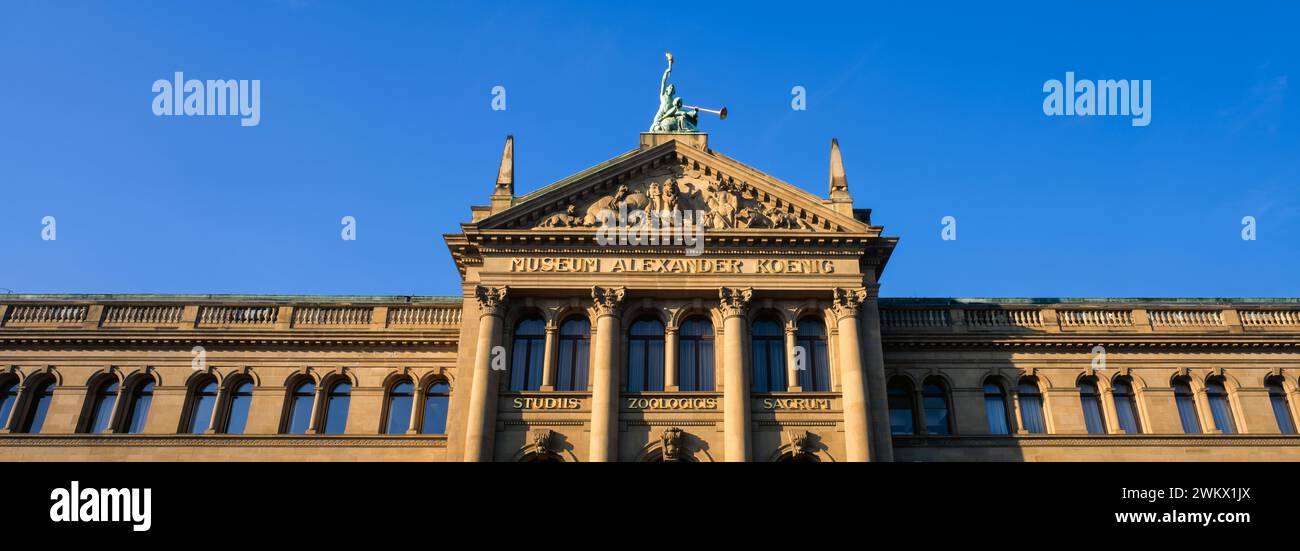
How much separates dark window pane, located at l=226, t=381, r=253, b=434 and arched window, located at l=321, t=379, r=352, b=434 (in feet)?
8.74

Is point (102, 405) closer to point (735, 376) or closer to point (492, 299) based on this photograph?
point (492, 299)

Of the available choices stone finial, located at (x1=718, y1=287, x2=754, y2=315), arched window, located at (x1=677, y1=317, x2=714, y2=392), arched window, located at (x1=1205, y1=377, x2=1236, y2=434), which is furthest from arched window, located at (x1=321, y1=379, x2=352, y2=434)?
arched window, located at (x1=1205, y1=377, x2=1236, y2=434)

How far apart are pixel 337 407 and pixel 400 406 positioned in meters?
2.21

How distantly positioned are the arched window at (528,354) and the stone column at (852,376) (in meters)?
9.77

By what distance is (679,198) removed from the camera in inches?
1296

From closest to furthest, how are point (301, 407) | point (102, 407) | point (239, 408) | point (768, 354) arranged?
1. point (768, 354)
2. point (102, 407)
3. point (239, 408)
4. point (301, 407)

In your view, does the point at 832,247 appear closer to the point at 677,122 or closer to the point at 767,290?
the point at 767,290

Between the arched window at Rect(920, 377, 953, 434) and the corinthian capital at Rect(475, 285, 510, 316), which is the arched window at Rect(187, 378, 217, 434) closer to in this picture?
the corinthian capital at Rect(475, 285, 510, 316)

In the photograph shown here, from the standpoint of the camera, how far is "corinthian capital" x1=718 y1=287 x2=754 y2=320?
30.7 metres

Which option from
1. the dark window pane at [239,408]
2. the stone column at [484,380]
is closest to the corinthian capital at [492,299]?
the stone column at [484,380]

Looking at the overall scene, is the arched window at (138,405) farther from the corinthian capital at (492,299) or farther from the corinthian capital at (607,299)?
the corinthian capital at (607,299)

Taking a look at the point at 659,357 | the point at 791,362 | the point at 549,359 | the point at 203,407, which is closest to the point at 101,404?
the point at 203,407

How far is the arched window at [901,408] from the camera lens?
32.6 m
